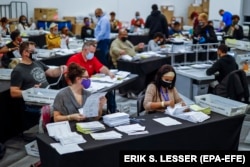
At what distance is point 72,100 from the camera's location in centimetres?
379

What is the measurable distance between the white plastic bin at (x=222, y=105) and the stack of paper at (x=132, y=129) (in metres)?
0.87

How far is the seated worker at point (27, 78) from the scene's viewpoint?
4648 mm

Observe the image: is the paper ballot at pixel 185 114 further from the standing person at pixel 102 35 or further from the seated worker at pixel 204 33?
the standing person at pixel 102 35

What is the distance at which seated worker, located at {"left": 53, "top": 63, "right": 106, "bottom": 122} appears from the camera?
12.0 feet

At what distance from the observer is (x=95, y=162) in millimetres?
3055

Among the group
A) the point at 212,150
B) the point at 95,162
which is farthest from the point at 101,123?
the point at 212,150

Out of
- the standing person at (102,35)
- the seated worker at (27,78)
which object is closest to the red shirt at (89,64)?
the seated worker at (27,78)

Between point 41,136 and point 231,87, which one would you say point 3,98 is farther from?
point 231,87

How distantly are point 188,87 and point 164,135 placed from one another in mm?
2562

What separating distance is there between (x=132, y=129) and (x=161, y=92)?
3.28 feet

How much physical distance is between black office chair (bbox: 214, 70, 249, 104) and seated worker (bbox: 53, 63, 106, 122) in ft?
6.52

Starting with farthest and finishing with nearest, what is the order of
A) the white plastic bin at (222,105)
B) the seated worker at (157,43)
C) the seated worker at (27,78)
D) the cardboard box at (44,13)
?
the cardboard box at (44,13)
the seated worker at (157,43)
the seated worker at (27,78)
the white plastic bin at (222,105)

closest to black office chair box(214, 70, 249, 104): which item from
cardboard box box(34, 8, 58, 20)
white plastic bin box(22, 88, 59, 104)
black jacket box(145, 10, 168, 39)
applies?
white plastic bin box(22, 88, 59, 104)

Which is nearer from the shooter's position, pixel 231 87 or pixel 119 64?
pixel 231 87
